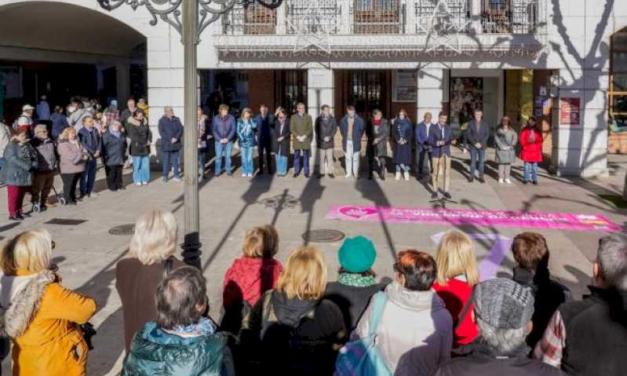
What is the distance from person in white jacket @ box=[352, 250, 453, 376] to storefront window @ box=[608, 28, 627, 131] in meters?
20.6

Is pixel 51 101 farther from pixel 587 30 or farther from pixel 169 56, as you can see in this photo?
pixel 587 30

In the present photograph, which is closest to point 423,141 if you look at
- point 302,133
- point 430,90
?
point 430,90

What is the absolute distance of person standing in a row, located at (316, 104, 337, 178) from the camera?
18.8 metres

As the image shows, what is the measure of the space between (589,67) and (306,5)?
300 inches

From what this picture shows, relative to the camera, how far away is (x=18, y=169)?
44.3 feet

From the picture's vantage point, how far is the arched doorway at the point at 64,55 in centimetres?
2252

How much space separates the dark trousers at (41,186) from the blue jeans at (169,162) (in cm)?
398

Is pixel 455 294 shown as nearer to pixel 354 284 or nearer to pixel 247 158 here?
pixel 354 284

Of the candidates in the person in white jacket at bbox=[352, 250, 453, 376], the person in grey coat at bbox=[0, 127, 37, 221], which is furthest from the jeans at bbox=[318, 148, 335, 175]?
the person in white jacket at bbox=[352, 250, 453, 376]

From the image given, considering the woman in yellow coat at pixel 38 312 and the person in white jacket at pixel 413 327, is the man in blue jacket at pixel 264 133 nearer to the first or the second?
the woman in yellow coat at pixel 38 312

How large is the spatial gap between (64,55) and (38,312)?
23.4 metres

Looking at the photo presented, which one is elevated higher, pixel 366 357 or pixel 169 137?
pixel 169 137

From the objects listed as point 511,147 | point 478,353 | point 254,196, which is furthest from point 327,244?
point 478,353

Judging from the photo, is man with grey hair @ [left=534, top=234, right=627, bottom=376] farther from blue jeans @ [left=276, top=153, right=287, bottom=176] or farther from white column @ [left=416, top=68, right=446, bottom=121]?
white column @ [left=416, top=68, right=446, bottom=121]
